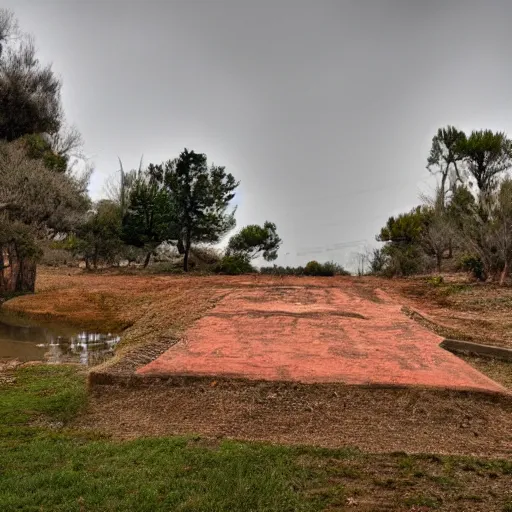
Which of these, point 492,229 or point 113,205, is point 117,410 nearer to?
point 492,229

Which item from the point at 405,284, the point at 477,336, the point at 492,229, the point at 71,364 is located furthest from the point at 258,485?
the point at 405,284

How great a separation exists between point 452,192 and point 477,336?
19005 millimetres

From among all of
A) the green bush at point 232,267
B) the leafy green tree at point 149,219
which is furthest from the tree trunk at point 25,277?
the leafy green tree at point 149,219

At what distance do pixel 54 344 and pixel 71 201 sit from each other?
782 centimetres

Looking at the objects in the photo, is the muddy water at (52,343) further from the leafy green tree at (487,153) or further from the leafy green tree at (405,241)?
the leafy green tree at (487,153)

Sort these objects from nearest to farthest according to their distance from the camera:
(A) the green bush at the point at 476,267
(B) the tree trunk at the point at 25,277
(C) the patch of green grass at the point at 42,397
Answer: (C) the patch of green grass at the point at 42,397 < (A) the green bush at the point at 476,267 < (B) the tree trunk at the point at 25,277

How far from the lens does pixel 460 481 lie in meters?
3.07

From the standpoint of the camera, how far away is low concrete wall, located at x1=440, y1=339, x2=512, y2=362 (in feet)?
21.2

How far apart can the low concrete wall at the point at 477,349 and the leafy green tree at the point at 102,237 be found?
65.6ft

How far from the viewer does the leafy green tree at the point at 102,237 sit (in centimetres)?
2433

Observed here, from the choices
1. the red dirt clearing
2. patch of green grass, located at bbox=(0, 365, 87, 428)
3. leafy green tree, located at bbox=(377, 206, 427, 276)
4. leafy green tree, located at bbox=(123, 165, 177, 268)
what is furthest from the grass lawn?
leafy green tree, located at bbox=(123, 165, 177, 268)

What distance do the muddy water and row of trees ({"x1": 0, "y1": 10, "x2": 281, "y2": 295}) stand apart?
12.3 feet

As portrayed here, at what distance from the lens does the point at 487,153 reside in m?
24.2

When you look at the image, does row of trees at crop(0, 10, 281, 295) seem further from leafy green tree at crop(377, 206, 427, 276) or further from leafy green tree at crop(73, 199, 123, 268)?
leafy green tree at crop(377, 206, 427, 276)
